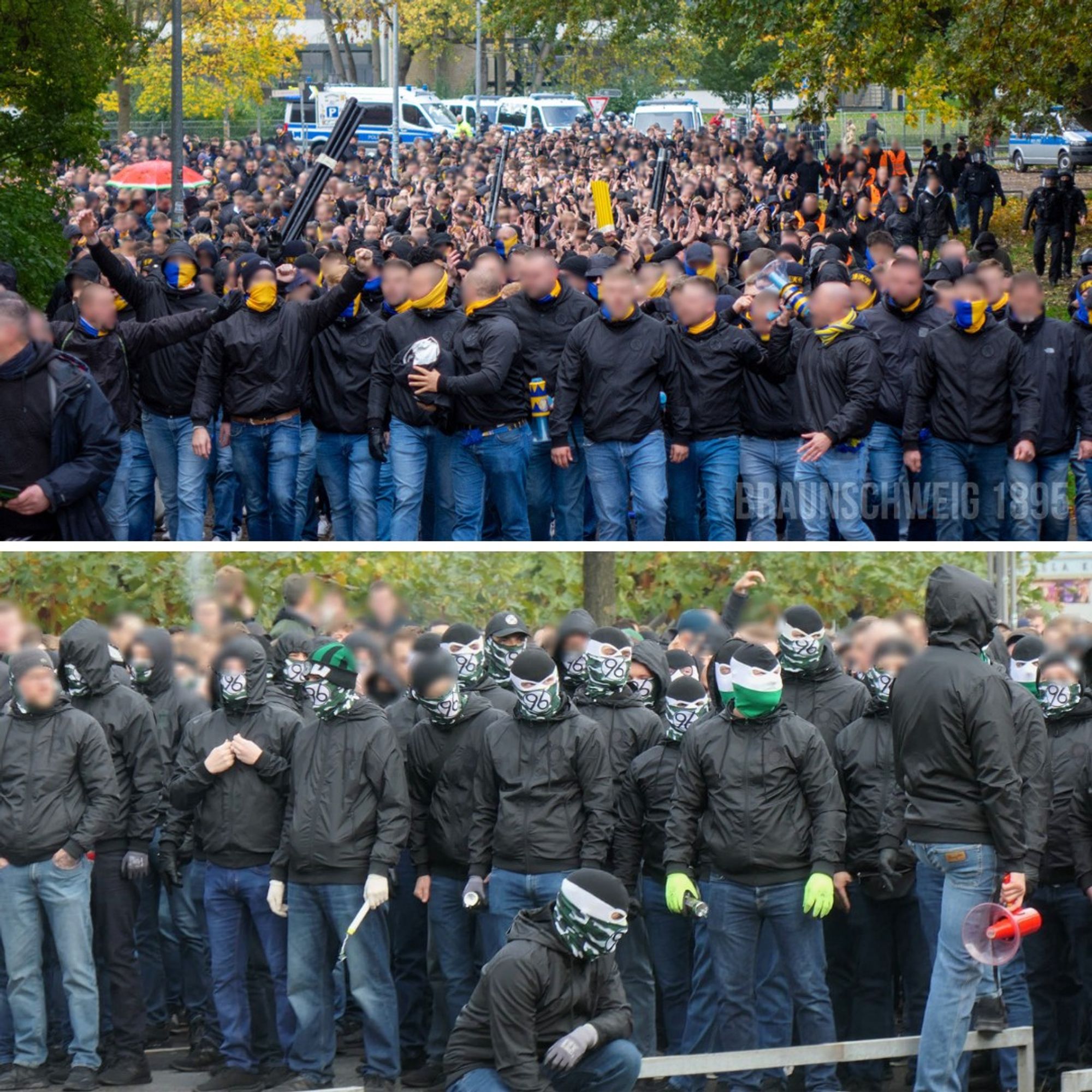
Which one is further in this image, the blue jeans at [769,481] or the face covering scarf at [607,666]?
the blue jeans at [769,481]

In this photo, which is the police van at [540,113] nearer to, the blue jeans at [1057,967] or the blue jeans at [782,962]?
the blue jeans at [1057,967]

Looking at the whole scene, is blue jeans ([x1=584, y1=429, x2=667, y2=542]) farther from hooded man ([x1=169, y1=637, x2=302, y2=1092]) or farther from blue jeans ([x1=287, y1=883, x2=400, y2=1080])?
blue jeans ([x1=287, y1=883, x2=400, y2=1080])

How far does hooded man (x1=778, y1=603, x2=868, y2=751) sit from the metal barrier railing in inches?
48.8

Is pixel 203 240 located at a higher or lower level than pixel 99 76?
lower

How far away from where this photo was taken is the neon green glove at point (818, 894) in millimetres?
6434

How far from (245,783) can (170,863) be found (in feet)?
1.65

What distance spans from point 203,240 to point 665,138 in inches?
1143

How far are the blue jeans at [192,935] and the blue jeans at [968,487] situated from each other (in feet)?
16.5

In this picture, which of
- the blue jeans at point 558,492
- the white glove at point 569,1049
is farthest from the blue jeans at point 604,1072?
the blue jeans at point 558,492

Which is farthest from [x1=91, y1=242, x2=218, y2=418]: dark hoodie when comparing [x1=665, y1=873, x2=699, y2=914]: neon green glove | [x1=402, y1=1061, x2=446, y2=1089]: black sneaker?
[x1=665, y1=873, x2=699, y2=914]: neon green glove

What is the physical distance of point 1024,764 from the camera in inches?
250

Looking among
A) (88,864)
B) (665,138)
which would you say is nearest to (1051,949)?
(88,864)

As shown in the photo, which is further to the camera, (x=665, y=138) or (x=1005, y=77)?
(x=665, y=138)

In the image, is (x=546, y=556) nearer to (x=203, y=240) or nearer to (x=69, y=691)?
(x=69, y=691)
